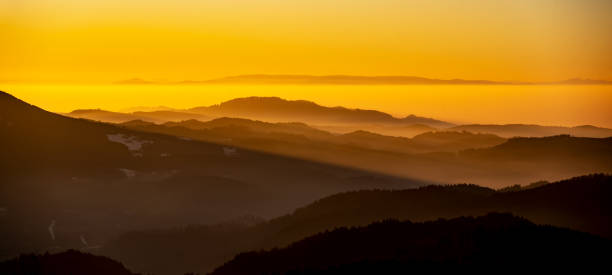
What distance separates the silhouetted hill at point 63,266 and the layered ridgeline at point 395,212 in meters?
45.3

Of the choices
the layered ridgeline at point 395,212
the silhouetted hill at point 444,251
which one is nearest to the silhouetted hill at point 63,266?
the silhouetted hill at point 444,251

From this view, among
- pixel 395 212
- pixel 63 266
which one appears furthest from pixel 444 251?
pixel 395 212

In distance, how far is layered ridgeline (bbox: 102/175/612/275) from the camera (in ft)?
476

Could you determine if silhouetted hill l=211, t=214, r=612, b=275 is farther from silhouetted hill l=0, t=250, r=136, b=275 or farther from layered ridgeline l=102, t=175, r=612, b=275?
layered ridgeline l=102, t=175, r=612, b=275

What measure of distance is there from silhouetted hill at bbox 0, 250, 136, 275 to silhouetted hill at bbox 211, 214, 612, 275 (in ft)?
59.5

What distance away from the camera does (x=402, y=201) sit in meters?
182

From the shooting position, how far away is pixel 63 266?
124 metres

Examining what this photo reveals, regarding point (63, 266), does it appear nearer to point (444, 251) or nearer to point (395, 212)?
point (444, 251)

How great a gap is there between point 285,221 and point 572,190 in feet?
225

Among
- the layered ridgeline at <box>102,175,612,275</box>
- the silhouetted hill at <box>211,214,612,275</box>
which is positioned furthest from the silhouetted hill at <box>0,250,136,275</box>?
the layered ridgeline at <box>102,175,612,275</box>

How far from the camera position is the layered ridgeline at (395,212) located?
145000mm

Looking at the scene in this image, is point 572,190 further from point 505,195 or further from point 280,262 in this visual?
point 280,262

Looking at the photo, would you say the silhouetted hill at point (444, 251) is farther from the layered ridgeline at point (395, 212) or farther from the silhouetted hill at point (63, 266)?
the layered ridgeline at point (395, 212)

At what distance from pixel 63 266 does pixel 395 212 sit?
7557cm
